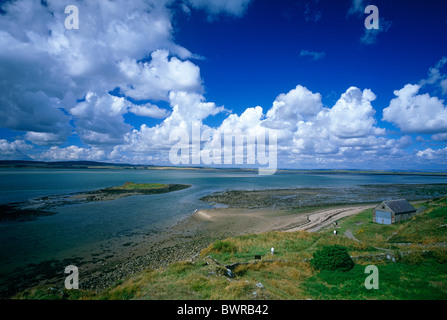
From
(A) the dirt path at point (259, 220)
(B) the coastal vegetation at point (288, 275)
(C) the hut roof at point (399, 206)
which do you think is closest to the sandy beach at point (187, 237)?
(A) the dirt path at point (259, 220)

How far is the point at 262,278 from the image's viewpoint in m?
15.6

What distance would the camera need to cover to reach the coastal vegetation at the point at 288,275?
12.1 meters

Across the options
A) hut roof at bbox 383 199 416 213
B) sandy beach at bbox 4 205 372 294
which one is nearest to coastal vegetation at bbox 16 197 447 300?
sandy beach at bbox 4 205 372 294

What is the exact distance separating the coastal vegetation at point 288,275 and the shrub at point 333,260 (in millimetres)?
306

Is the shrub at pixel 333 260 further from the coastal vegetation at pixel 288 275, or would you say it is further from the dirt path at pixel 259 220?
the dirt path at pixel 259 220

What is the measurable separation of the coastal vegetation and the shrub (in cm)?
31

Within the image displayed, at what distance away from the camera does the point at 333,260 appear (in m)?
16.7

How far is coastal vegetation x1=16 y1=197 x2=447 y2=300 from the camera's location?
12055 millimetres

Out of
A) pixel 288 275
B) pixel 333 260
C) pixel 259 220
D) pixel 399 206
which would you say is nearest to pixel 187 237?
pixel 259 220

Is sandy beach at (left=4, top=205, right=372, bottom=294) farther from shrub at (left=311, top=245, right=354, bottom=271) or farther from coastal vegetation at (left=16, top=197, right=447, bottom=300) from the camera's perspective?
shrub at (left=311, top=245, right=354, bottom=271)

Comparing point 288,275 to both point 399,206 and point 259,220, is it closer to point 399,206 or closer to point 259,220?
point 259,220

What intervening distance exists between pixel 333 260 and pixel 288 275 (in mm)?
4082

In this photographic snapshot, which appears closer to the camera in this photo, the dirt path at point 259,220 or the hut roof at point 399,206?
the hut roof at point 399,206

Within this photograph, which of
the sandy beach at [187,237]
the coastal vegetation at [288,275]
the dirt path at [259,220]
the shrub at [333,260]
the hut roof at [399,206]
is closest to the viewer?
the coastal vegetation at [288,275]
